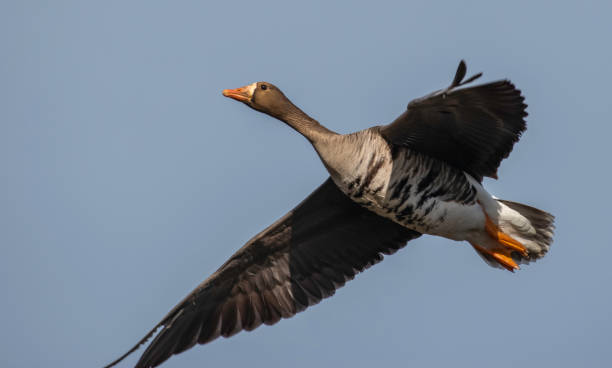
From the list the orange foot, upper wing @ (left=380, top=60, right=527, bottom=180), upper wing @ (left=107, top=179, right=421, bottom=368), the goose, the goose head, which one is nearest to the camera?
upper wing @ (left=380, top=60, right=527, bottom=180)

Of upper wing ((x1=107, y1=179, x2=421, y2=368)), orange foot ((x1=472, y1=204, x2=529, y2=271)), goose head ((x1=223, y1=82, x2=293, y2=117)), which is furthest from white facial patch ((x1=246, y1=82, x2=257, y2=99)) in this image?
orange foot ((x1=472, y1=204, x2=529, y2=271))

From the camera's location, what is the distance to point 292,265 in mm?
10625

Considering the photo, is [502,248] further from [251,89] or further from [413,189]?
[251,89]

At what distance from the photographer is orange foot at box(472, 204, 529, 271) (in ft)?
32.2

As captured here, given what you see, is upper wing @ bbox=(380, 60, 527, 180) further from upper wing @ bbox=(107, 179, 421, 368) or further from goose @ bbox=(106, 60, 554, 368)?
upper wing @ bbox=(107, 179, 421, 368)

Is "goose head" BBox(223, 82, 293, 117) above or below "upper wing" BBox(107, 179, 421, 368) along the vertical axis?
above

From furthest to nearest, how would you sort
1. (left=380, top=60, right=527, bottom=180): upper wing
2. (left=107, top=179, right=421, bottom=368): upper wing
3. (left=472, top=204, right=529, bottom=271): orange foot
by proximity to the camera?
(left=107, top=179, right=421, bottom=368): upper wing
(left=472, top=204, right=529, bottom=271): orange foot
(left=380, top=60, right=527, bottom=180): upper wing

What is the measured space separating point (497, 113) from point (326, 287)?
3299 mm

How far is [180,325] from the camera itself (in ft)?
33.5

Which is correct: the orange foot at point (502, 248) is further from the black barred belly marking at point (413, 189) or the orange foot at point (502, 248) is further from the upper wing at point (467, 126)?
the upper wing at point (467, 126)

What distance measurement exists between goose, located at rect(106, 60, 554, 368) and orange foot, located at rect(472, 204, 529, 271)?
0.01 m

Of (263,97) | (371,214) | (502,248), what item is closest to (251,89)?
(263,97)

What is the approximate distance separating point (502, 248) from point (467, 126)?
200 centimetres

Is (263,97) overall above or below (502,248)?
above
